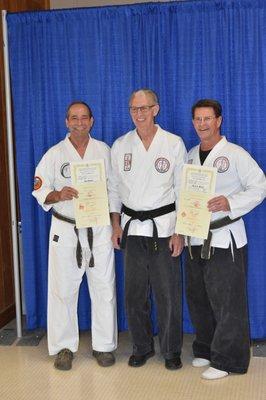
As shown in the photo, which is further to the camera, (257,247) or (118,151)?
(257,247)

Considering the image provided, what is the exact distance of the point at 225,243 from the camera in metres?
3.04

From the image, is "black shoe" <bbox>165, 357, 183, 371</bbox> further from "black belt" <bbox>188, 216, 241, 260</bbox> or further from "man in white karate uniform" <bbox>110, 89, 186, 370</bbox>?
"black belt" <bbox>188, 216, 241, 260</bbox>

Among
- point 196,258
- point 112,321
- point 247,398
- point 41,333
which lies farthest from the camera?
point 41,333

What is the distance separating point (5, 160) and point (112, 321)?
1.60m

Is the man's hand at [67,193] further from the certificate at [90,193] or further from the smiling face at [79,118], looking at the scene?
the smiling face at [79,118]

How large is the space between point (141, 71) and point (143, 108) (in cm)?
62

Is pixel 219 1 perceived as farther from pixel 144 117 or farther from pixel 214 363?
pixel 214 363

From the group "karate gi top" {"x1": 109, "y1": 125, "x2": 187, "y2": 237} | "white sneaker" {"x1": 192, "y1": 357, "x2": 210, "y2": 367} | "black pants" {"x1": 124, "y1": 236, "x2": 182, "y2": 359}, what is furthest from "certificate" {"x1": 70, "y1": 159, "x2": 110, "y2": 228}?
"white sneaker" {"x1": 192, "y1": 357, "x2": 210, "y2": 367}

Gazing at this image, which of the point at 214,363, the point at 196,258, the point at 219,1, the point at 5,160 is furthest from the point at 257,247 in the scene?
the point at 5,160

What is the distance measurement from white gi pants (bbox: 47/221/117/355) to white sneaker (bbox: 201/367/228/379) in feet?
2.08

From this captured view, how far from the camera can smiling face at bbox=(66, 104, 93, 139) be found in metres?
3.19

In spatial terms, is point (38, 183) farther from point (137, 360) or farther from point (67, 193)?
point (137, 360)

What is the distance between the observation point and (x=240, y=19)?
11.2 feet

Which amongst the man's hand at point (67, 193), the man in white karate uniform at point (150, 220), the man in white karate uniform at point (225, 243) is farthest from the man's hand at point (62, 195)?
the man in white karate uniform at point (225, 243)
